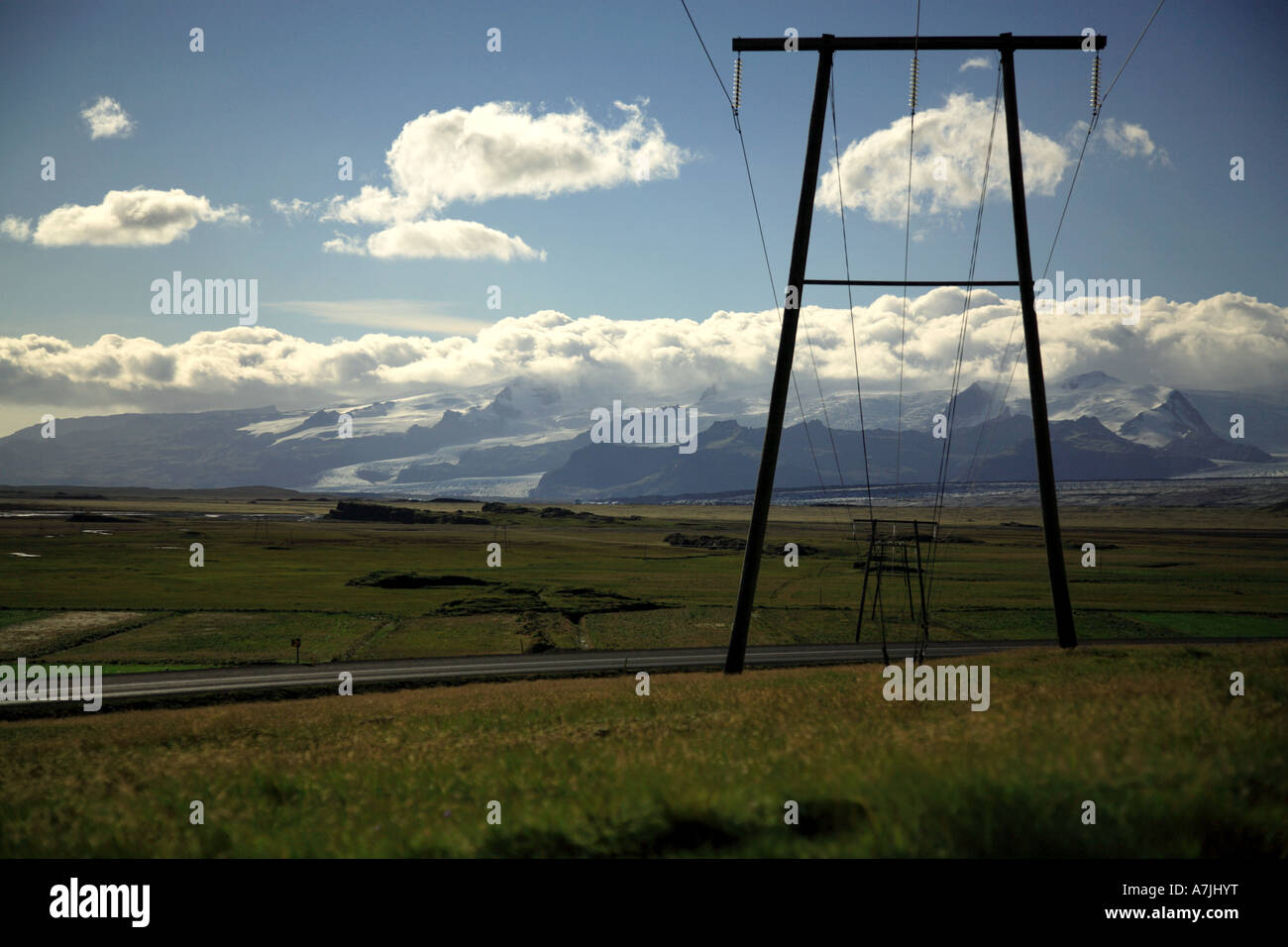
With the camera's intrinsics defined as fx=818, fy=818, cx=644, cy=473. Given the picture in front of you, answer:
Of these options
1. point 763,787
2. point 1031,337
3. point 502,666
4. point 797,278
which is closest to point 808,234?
point 797,278

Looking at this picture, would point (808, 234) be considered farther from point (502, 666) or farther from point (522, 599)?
point (522, 599)

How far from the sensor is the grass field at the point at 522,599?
5916 centimetres

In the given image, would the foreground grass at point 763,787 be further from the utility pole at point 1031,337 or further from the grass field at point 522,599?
the grass field at point 522,599

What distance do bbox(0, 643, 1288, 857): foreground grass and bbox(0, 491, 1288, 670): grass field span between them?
43921 mm

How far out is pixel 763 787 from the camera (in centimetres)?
878

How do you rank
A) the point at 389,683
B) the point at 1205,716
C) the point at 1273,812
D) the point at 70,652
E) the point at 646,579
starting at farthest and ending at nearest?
the point at 646,579, the point at 70,652, the point at 389,683, the point at 1205,716, the point at 1273,812

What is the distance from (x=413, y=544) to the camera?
164m

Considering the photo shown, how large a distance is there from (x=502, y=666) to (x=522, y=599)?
34.3 m

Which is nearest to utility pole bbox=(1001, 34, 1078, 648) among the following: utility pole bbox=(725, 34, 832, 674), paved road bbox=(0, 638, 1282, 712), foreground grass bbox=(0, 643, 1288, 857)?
utility pole bbox=(725, 34, 832, 674)

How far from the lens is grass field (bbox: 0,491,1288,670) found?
59.2 m

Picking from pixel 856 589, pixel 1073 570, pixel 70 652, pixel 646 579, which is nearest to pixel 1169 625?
pixel 856 589

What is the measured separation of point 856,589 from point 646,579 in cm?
2632
